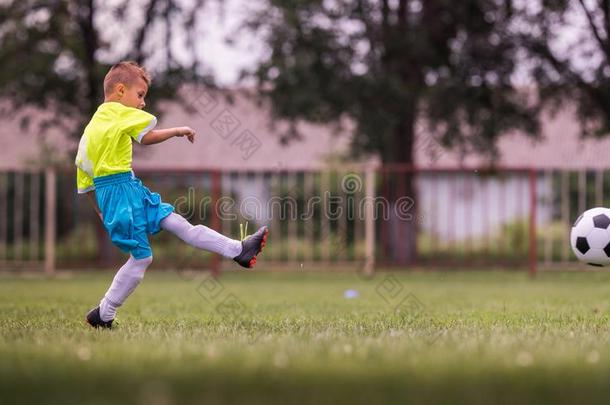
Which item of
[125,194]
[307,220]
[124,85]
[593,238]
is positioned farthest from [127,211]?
[307,220]

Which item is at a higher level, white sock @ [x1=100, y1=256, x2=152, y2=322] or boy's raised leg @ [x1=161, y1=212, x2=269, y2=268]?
boy's raised leg @ [x1=161, y1=212, x2=269, y2=268]

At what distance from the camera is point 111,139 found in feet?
17.3

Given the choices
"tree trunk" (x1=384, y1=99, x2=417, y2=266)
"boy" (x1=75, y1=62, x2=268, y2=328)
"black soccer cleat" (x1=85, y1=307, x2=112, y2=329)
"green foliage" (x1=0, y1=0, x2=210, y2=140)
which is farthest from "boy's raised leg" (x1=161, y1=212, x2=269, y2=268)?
"green foliage" (x1=0, y1=0, x2=210, y2=140)

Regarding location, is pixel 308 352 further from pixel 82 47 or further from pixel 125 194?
pixel 82 47

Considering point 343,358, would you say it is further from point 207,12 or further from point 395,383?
point 207,12

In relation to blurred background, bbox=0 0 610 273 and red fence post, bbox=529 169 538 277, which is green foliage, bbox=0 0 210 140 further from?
red fence post, bbox=529 169 538 277

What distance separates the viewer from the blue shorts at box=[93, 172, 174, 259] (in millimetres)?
5250

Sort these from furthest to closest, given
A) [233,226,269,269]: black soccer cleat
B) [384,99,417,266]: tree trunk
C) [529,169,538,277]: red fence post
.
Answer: [384,99,417,266]: tree trunk, [529,169,538,277]: red fence post, [233,226,269,269]: black soccer cleat

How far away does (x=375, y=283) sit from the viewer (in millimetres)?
12062

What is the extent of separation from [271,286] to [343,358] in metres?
8.24

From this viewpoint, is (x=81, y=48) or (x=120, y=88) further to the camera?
(x=81, y=48)

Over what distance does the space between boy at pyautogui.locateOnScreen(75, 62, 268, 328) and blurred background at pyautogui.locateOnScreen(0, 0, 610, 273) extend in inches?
316

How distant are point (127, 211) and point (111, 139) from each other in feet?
1.54

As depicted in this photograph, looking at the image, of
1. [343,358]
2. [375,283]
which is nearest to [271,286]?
[375,283]
